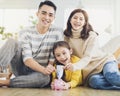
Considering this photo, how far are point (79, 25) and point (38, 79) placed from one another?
1.84ft

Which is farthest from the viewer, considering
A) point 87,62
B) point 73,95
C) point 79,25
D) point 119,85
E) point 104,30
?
point 104,30

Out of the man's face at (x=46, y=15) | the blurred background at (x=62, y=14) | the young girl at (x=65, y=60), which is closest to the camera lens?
the young girl at (x=65, y=60)

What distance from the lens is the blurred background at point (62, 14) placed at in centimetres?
454

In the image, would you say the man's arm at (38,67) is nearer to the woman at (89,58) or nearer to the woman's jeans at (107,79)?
the woman at (89,58)

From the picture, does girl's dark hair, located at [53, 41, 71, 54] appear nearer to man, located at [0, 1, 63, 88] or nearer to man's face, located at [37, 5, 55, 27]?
man, located at [0, 1, 63, 88]

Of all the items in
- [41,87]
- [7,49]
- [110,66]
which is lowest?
[41,87]

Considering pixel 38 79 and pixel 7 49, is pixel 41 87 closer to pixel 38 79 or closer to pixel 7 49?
pixel 38 79

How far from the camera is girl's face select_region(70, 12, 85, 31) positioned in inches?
82.7

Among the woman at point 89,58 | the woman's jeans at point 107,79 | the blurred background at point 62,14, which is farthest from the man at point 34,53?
the blurred background at point 62,14

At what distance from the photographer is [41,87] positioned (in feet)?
6.32

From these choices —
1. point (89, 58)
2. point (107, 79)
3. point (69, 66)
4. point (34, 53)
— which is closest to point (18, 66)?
point (34, 53)

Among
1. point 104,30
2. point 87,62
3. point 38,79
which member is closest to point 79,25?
point 87,62

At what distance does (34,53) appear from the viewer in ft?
6.71

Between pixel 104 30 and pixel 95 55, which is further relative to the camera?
pixel 104 30
